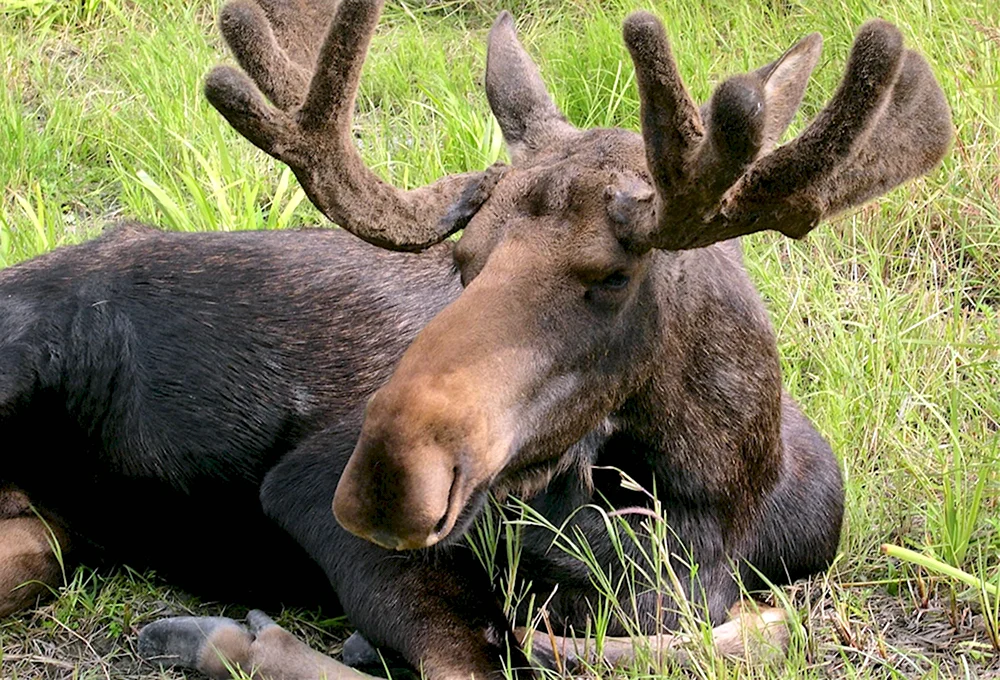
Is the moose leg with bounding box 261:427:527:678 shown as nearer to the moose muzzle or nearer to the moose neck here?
the moose neck

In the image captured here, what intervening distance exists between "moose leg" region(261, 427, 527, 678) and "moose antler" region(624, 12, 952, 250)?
1136 mm

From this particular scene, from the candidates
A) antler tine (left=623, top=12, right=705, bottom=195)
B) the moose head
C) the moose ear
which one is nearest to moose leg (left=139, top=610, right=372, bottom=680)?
the moose head

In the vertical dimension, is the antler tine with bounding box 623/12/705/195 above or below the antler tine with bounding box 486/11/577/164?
above

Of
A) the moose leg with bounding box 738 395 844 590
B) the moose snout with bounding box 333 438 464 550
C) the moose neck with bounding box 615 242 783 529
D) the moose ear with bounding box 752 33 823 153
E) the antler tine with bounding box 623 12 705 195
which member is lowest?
the moose leg with bounding box 738 395 844 590

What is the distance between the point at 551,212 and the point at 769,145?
57 centimetres

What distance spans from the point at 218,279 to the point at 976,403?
2.28 m

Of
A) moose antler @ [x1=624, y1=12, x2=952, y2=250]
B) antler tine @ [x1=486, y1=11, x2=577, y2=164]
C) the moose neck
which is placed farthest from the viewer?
antler tine @ [x1=486, y1=11, x2=577, y2=164]

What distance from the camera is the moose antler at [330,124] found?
3.46m

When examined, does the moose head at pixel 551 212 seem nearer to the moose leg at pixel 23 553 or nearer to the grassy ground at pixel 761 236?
the grassy ground at pixel 761 236

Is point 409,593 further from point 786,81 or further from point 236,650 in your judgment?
point 786,81

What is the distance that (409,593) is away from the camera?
397cm

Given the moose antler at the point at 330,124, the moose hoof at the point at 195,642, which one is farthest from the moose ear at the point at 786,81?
the moose hoof at the point at 195,642

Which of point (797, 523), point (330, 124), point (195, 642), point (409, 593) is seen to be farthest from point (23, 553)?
point (797, 523)

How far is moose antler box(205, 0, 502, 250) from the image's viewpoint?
346 cm
